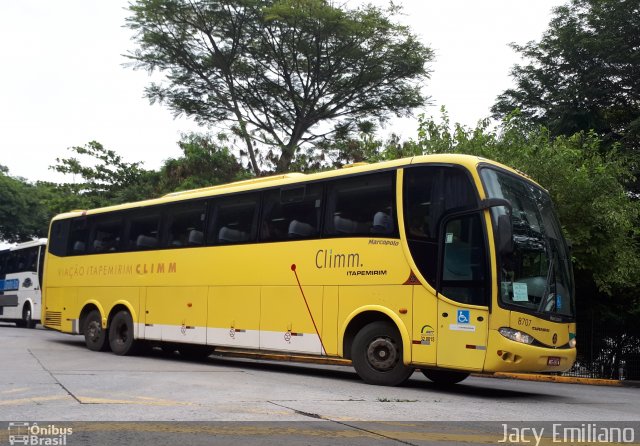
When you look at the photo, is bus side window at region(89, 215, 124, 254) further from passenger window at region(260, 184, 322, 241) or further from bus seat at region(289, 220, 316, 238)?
bus seat at region(289, 220, 316, 238)

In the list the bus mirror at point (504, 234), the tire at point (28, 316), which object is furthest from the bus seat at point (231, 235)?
the tire at point (28, 316)

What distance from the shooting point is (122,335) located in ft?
56.8

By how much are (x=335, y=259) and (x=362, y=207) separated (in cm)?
99

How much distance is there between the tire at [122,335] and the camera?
16.8m

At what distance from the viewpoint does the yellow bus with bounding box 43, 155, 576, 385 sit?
10570 mm

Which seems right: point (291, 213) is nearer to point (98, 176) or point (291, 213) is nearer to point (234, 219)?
point (234, 219)

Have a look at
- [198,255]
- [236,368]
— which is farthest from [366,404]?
[198,255]

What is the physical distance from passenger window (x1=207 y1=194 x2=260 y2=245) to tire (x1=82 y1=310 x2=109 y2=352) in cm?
453

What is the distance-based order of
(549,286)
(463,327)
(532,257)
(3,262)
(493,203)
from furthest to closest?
(3,262) < (549,286) < (532,257) < (463,327) < (493,203)

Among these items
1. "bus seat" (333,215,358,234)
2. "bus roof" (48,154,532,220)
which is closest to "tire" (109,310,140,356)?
"bus roof" (48,154,532,220)

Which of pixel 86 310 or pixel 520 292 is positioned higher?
pixel 520 292

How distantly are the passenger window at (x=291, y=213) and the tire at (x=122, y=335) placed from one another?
192 inches

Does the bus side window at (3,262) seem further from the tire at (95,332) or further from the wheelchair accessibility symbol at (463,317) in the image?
the wheelchair accessibility symbol at (463,317)

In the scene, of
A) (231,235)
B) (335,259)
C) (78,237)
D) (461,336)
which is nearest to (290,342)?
(335,259)
